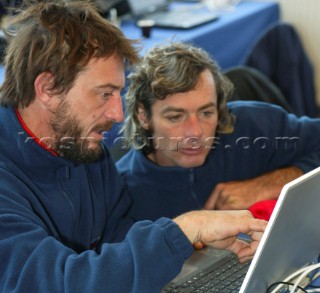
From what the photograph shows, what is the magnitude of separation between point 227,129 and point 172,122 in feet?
0.68

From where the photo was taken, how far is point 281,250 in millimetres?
1094

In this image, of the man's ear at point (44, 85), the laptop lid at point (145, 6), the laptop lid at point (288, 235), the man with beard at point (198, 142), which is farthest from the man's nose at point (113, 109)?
the laptop lid at point (145, 6)

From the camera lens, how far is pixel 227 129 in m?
1.84

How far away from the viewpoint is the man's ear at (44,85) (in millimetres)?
1349

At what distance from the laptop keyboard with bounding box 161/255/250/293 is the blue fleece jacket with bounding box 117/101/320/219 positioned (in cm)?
46

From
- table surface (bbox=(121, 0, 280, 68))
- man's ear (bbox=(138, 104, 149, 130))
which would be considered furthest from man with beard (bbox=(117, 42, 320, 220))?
table surface (bbox=(121, 0, 280, 68))

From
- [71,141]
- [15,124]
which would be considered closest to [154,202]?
[71,141]

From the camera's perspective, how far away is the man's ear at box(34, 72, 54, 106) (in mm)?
1349

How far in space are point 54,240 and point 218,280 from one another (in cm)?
36

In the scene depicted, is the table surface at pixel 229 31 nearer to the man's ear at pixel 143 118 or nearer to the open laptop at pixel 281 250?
the man's ear at pixel 143 118

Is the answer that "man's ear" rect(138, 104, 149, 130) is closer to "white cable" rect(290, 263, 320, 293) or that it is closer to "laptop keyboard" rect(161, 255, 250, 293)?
→ "laptop keyboard" rect(161, 255, 250, 293)

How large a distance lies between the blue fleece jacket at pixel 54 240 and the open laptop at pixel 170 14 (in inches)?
70.0

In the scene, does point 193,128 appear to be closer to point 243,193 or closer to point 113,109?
point 243,193

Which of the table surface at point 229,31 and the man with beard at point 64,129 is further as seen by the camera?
the table surface at point 229,31
